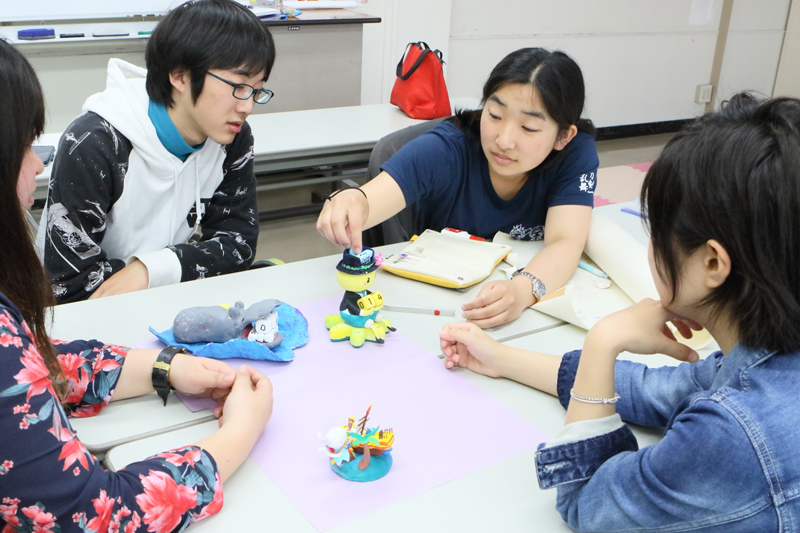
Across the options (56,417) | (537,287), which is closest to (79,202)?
(56,417)

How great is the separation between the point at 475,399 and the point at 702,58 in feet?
16.8

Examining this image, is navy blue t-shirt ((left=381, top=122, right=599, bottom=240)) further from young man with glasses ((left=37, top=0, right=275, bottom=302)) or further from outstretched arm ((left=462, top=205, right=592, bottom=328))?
young man with glasses ((left=37, top=0, right=275, bottom=302))

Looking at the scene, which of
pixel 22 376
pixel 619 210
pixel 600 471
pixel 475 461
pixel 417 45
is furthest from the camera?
pixel 417 45

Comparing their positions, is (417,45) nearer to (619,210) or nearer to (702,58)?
(619,210)

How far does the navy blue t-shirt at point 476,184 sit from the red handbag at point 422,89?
120 centimetres

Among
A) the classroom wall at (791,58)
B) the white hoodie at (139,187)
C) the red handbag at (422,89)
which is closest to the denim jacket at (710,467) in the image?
the white hoodie at (139,187)

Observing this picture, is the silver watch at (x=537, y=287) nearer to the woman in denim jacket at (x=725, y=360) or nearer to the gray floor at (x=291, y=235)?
the woman in denim jacket at (x=725, y=360)

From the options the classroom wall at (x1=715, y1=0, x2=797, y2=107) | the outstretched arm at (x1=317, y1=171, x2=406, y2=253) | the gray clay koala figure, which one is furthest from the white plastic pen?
the classroom wall at (x1=715, y1=0, x2=797, y2=107)

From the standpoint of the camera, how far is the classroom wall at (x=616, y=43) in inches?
159

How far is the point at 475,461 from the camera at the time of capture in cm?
89

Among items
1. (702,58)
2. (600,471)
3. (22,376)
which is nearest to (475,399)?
(600,471)

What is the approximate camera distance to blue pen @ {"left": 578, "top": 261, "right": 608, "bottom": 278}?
149 cm

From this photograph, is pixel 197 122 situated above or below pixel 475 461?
above

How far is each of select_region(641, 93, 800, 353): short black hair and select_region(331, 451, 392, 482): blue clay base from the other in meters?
0.43
